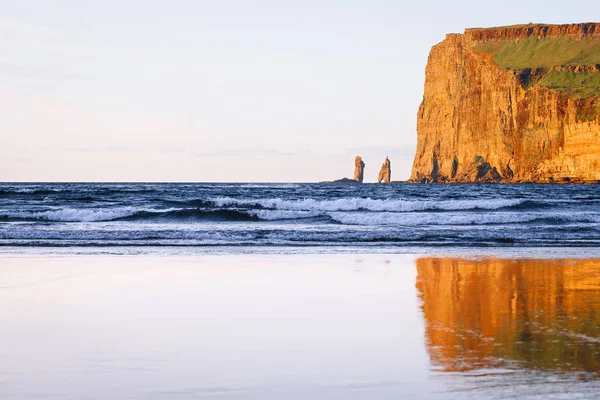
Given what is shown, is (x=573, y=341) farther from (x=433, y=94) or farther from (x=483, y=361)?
(x=433, y=94)

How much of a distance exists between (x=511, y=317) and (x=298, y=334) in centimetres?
226

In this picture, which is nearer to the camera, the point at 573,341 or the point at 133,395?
the point at 133,395

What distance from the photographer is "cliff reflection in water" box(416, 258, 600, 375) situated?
17.3 feet

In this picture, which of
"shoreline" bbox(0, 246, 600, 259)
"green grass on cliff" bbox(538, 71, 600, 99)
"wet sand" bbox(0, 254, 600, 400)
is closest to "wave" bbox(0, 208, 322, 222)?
"shoreline" bbox(0, 246, 600, 259)

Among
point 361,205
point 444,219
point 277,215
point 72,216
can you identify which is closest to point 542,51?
point 361,205

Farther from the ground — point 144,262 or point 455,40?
point 455,40

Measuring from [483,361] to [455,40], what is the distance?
496ft

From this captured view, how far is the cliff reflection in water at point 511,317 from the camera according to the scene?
17.3 ft

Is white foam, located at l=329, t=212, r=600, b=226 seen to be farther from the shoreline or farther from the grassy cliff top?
the grassy cliff top

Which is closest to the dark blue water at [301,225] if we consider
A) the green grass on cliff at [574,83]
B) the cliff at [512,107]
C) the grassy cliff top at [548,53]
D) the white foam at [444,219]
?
the white foam at [444,219]

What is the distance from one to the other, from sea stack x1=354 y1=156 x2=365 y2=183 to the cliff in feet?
46.3

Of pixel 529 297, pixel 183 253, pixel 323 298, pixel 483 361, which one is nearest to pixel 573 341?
pixel 483 361

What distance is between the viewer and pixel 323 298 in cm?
845

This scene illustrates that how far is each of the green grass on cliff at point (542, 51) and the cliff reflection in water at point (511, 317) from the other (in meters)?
140
